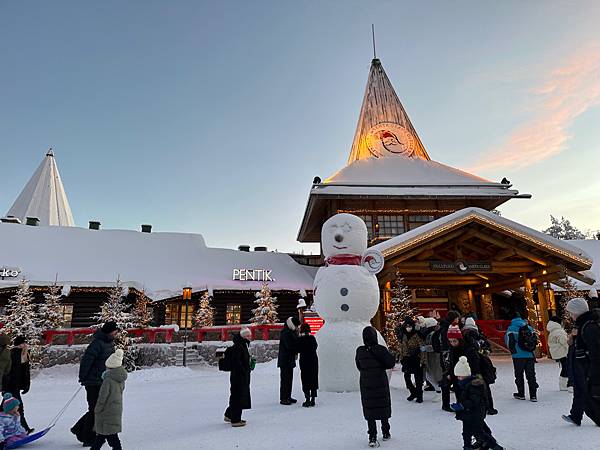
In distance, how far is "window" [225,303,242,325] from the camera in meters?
22.0

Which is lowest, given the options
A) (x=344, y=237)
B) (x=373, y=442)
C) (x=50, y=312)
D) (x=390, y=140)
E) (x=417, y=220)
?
(x=373, y=442)

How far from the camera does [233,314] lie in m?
22.1

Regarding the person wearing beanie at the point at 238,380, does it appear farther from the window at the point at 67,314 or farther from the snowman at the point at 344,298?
the window at the point at 67,314

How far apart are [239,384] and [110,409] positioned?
73.6 inches

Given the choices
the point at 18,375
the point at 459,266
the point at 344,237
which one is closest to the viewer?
the point at 18,375

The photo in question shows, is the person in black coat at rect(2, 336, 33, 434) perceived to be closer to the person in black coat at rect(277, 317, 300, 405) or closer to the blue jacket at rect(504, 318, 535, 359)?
the person in black coat at rect(277, 317, 300, 405)

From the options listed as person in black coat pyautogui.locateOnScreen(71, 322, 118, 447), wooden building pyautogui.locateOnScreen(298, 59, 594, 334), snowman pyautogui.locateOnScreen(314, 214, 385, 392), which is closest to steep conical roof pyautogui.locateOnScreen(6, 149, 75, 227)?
wooden building pyautogui.locateOnScreen(298, 59, 594, 334)

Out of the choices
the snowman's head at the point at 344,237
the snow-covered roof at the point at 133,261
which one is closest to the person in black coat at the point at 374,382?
the snowman's head at the point at 344,237

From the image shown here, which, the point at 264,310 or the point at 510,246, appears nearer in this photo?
the point at 510,246

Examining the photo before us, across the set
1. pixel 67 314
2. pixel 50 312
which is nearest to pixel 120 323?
pixel 50 312

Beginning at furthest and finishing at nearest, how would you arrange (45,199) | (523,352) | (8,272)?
(45,199) → (8,272) → (523,352)

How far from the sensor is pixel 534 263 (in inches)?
520

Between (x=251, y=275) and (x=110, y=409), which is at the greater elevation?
(x=251, y=275)

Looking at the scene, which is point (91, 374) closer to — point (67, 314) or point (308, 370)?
point (308, 370)
